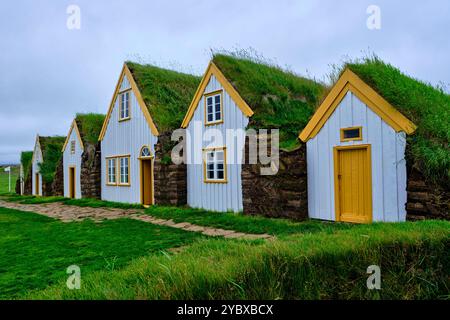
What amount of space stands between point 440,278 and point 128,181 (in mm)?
17682

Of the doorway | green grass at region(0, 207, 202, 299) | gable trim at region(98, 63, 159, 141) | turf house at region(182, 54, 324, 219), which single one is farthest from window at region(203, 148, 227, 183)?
the doorway

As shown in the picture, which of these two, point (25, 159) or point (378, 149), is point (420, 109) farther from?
point (25, 159)

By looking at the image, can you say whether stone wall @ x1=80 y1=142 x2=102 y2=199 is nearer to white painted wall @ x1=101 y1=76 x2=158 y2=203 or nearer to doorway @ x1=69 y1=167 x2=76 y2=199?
white painted wall @ x1=101 y1=76 x2=158 y2=203

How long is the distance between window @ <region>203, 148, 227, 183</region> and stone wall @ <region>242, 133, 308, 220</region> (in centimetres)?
210

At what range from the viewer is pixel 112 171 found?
71.2ft

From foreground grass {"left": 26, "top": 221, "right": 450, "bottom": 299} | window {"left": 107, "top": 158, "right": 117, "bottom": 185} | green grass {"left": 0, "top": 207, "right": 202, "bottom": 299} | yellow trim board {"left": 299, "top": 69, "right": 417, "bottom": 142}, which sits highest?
yellow trim board {"left": 299, "top": 69, "right": 417, "bottom": 142}

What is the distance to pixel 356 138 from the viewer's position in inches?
424

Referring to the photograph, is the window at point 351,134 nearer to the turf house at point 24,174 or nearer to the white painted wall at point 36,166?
the white painted wall at point 36,166

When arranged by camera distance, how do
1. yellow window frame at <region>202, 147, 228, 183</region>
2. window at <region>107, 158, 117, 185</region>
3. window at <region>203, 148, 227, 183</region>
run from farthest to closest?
window at <region>107, 158, 117, 185</region> < window at <region>203, 148, 227, 183</region> < yellow window frame at <region>202, 147, 228, 183</region>

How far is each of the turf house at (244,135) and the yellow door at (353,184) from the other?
120 cm

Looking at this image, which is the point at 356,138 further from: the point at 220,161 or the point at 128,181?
the point at 128,181

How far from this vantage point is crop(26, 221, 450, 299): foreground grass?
3674 mm

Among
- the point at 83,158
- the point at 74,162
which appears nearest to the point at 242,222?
the point at 83,158

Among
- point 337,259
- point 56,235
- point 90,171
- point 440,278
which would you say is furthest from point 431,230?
point 90,171
